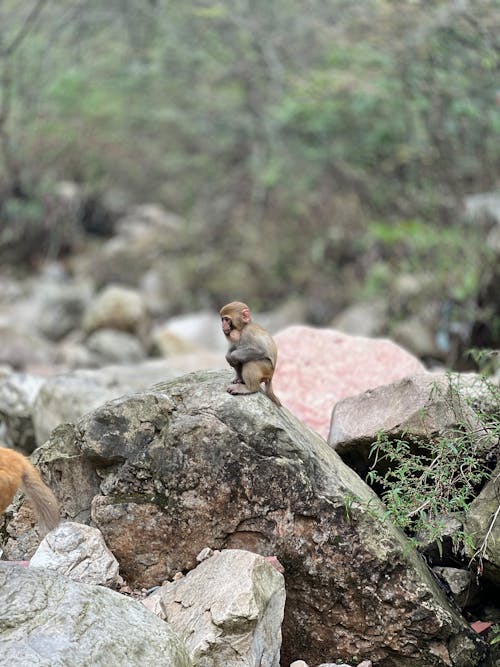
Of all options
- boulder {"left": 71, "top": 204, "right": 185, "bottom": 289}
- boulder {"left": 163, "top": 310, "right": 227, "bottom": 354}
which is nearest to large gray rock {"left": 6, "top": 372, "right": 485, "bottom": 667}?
boulder {"left": 163, "top": 310, "right": 227, "bottom": 354}

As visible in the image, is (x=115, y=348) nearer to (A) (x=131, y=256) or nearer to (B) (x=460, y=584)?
(A) (x=131, y=256)

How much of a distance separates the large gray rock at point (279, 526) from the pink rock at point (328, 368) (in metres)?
2.36

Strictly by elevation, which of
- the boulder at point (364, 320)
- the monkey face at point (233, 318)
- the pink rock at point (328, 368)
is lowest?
the boulder at point (364, 320)

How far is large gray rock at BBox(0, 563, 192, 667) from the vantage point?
12.0 ft

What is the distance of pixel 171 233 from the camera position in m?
21.1

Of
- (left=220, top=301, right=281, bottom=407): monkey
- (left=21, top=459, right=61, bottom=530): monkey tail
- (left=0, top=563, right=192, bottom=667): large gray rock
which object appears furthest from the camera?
(left=220, top=301, right=281, bottom=407): monkey

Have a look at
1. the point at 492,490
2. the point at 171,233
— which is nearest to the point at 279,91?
the point at 171,233

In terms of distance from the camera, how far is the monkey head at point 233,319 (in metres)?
5.16

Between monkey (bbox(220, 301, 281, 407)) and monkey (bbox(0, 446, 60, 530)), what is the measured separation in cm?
108

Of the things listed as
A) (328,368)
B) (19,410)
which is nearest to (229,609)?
A: (328,368)

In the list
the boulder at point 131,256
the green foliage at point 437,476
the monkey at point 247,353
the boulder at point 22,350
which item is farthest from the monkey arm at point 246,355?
the boulder at point 131,256

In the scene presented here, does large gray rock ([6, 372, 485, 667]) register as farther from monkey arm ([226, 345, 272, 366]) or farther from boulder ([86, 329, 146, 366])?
boulder ([86, 329, 146, 366])

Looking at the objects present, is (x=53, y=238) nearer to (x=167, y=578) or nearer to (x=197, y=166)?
(x=197, y=166)

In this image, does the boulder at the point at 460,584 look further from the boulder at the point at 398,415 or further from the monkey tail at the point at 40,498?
the monkey tail at the point at 40,498
